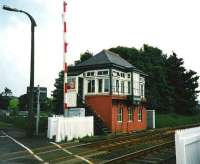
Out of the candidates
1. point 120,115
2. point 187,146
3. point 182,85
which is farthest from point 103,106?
point 182,85

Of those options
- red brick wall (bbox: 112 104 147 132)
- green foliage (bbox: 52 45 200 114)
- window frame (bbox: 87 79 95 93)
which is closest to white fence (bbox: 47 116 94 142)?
red brick wall (bbox: 112 104 147 132)

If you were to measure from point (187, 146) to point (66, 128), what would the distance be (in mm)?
13312

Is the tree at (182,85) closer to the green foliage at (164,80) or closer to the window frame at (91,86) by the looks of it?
the green foliage at (164,80)

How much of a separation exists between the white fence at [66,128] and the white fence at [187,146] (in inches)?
464

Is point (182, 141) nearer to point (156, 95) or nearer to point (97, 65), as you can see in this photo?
point (97, 65)

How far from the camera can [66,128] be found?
70.0ft

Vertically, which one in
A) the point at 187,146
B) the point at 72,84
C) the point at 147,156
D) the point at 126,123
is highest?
the point at 72,84

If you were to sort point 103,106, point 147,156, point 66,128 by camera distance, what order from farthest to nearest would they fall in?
point 103,106
point 66,128
point 147,156

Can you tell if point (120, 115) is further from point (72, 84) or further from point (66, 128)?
point (66, 128)

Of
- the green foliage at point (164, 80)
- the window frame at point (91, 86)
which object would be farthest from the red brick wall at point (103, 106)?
the green foliage at point (164, 80)

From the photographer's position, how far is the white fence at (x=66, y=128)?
67.9ft

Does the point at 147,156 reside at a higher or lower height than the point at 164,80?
lower

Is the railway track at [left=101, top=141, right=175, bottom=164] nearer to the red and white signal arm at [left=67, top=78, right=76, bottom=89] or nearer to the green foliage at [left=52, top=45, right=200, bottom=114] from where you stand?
the red and white signal arm at [left=67, top=78, right=76, bottom=89]

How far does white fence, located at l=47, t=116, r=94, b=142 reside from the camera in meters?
20.7
